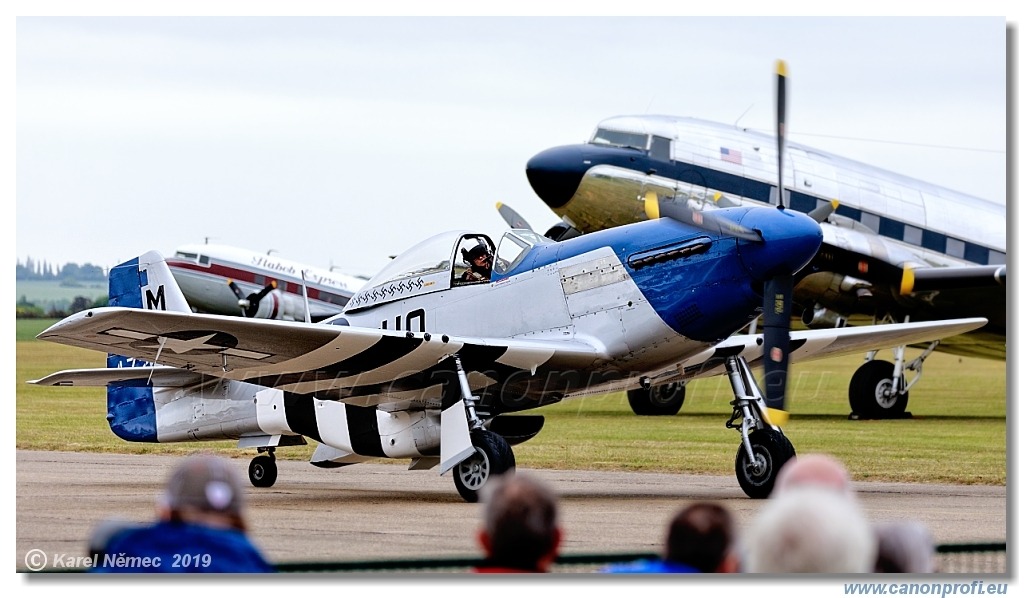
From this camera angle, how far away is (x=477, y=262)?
38.2 feet

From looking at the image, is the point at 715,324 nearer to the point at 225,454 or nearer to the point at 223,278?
the point at 225,454

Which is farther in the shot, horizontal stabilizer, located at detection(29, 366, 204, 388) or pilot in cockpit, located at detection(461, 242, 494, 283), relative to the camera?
horizontal stabilizer, located at detection(29, 366, 204, 388)

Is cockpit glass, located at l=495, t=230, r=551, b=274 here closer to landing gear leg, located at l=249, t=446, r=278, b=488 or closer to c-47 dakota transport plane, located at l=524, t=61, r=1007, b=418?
landing gear leg, located at l=249, t=446, r=278, b=488

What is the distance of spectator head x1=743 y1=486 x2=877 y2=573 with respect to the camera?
3508mm

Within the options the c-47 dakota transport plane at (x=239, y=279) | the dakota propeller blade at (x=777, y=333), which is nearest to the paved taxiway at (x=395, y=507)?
the dakota propeller blade at (x=777, y=333)

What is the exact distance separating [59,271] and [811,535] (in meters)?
12.5

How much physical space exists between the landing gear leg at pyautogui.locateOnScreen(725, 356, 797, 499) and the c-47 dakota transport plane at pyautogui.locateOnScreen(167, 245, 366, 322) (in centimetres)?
2636

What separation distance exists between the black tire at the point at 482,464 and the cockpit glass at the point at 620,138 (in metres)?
12.2

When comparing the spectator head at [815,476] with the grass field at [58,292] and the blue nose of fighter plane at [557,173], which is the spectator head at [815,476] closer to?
the grass field at [58,292]

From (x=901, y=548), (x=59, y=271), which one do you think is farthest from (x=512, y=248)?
(x=901, y=548)

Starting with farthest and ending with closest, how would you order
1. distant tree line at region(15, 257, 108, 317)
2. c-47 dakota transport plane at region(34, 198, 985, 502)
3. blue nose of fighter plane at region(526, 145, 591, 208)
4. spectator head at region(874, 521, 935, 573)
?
blue nose of fighter plane at region(526, 145, 591, 208), distant tree line at region(15, 257, 108, 317), c-47 dakota transport plane at region(34, 198, 985, 502), spectator head at region(874, 521, 935, 573)

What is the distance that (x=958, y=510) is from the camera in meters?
10.8

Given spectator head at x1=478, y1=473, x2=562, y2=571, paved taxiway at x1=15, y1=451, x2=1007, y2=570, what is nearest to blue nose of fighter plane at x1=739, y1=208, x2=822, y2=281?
A: paved taxiway at x1=15, y1=451, x2=1007, y2=570

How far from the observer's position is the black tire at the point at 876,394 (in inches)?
858
